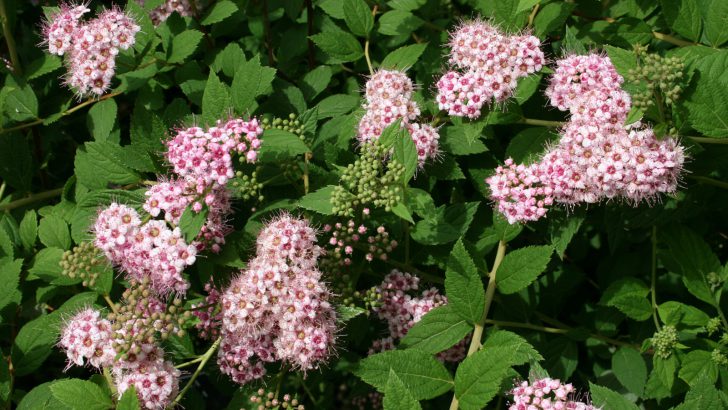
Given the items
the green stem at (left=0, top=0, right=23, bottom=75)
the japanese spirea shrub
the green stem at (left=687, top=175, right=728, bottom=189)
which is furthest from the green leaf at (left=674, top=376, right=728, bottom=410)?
the green stem at (left=0, top=0, right=23, bottom=75)

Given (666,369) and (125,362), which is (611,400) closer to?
(666,369)

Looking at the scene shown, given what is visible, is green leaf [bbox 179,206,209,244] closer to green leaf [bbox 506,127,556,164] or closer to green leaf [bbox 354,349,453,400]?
green leaf [bbox 354,349,453,400]

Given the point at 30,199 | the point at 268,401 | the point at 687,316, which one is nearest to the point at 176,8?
the point at 30,199

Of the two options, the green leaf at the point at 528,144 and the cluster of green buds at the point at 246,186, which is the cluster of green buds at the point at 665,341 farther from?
the cluster of green buds at the point at 246,186

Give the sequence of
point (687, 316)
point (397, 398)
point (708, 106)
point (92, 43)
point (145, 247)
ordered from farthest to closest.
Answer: point (92, 43), point (687, 316), point (145, 247), point (708, 106), point (397, 398)

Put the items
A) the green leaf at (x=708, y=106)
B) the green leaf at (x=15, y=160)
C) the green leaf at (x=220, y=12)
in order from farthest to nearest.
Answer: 1. the green leaf at (x=15, y=160)
2. the green leaf at (x=220, y=12)
3. the green leaf at (x=708, y=106)

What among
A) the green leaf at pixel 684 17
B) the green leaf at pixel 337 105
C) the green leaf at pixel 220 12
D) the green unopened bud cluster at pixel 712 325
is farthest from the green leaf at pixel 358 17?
the green unopened bud cluster at pixel 712 325

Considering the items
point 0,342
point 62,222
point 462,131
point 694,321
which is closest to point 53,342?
point 62,222
